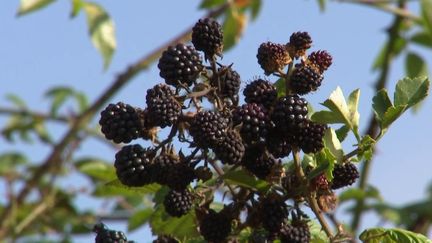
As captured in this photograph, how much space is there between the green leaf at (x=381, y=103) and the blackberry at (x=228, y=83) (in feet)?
1.14

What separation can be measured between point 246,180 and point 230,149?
18 centimetres

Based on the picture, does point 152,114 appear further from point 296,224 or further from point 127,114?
point 296,224

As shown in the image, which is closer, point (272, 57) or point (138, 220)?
point (272, 57)

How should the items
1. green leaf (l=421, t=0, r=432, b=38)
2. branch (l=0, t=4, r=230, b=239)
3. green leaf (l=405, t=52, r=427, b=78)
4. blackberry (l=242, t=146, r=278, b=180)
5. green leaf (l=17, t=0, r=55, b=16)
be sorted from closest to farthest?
blackberry (l=242, t=146, r=278, b=180), green leaf (l=17, t=0, r=55, b=16), green leaf (l=421, t=0, r=432, b=38), branch (l=0, t=4, r=230, b=239), green leaf (l=405, t=52, r=427, b=78)

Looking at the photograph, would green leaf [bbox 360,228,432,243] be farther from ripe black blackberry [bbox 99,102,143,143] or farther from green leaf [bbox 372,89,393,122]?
ripe black blackberry [bbox 99,102,143,143]

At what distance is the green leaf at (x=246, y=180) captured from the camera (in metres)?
2.49

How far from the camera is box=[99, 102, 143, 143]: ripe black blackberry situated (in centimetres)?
247

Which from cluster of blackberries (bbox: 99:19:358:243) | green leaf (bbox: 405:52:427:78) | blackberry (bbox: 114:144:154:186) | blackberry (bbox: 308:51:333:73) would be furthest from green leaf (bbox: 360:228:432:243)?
green leaf (bbox: 405:52:427:78)

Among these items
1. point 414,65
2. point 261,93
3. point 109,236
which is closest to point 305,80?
point 261,93

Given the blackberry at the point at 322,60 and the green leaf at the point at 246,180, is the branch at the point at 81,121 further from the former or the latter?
the green leaf at the point at 246,180

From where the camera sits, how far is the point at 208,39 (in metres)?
2.64

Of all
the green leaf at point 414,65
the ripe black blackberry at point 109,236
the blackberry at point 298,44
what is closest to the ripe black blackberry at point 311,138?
the blackberry at point 298,44

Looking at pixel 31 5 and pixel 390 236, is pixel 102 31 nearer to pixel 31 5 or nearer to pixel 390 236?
pixel 31 5

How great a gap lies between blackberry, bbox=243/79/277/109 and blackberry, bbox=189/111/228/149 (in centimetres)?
11
